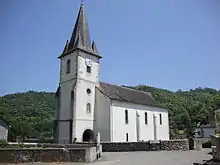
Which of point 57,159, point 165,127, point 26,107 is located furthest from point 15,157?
point 26,107

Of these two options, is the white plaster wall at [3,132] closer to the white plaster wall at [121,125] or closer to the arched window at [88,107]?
the arched window at [88,107]

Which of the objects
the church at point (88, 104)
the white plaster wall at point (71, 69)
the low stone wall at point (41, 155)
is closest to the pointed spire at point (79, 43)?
the church at point (88, 104)

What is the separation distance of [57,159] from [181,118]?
224ft

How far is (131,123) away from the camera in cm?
3722

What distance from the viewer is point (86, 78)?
36.2 meters

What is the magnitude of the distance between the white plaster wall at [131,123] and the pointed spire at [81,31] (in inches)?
443

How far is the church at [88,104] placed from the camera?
3381cm

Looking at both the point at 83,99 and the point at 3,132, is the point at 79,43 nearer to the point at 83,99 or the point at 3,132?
the point at 83,99

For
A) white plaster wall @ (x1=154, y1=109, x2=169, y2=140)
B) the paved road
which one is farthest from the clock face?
the paved road

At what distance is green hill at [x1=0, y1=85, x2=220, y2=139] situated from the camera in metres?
64.7

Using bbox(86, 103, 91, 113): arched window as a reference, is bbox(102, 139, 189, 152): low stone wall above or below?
below

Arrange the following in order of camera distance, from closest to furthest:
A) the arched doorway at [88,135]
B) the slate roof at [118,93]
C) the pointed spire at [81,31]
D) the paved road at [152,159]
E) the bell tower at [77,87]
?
the paved road at [152,159], the bell tower at [77,87], the arched doorway at [88,135], the slate roof at [118,93], the pointed spire at [81,31]

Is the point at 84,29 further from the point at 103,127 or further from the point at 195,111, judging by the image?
the point at 195,111

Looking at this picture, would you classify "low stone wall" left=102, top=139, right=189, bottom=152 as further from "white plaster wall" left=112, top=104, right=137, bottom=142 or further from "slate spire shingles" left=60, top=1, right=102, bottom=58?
"slate spire shingles" left=60, top=1, right=102, bottom=58
